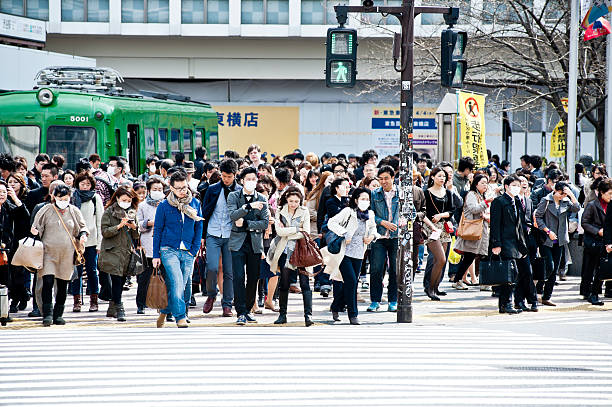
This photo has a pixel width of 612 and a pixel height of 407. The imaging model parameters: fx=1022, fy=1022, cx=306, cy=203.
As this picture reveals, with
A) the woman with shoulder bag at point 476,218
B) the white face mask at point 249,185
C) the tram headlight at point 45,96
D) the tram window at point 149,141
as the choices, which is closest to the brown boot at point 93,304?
the white face mask at point 249,185

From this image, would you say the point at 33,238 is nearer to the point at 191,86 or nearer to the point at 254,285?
the point at 254,285

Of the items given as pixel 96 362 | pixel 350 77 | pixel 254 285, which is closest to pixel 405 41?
pixel 350 77

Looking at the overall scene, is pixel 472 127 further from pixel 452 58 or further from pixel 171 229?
pixel 171 229

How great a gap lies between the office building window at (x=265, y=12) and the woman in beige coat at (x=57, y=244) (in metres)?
29.8

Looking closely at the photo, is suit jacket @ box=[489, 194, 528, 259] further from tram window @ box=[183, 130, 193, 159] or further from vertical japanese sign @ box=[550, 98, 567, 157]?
tram window @ box=[183, 130, 193, 159]

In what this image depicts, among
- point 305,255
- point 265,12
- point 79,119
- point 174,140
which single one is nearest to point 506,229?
point 305,255

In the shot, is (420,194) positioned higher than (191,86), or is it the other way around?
(191,86)

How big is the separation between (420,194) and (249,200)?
3010mm

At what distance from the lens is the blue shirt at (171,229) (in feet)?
39.4

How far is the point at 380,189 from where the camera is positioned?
1417 cm

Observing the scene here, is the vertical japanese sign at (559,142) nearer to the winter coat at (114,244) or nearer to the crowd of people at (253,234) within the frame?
the crowd of people at (253,234)

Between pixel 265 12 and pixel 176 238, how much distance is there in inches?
1207

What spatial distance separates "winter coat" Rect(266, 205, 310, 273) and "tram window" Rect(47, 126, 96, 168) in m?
10.2

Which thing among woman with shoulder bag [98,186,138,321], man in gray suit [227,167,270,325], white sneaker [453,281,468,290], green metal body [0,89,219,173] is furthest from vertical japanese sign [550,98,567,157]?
woman with shoulder bag [98,186,138,321]
